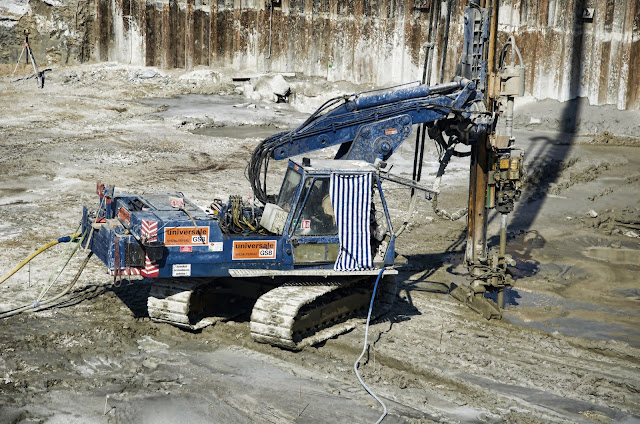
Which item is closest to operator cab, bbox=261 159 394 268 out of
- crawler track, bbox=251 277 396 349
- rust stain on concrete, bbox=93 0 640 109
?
crawler track, bbox=251 277 396 349

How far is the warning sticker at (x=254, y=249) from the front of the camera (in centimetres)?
1030

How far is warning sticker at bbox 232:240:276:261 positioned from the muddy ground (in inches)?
44.0

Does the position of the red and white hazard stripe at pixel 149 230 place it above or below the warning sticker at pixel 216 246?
above

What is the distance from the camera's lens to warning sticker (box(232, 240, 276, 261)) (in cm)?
1030

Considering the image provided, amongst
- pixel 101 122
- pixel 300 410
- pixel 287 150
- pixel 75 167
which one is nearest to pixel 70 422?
pixel 300 410

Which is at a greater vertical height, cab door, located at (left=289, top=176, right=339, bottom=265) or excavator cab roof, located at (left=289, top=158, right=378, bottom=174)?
excavator cab roof, located at (left=289, top=158, right=378, bottom=174)

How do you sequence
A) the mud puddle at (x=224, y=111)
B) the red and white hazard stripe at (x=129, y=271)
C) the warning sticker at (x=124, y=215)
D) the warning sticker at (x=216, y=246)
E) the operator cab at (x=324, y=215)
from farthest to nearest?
the mud puddle at (x=224, y=111)
the warning sticker at (x=124, y=215)
the operator cab at (x=324, y=215)
the warning sticker at (x=216, y=246)
the red and white hazard stripe at (x=129, y=271)

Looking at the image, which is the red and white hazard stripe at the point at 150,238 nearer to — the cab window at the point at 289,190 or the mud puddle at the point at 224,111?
the cab window at the point at 289,190

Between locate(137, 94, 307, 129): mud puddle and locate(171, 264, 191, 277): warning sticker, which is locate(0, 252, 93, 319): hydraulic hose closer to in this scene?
locate(171, 264, 191, 277): warning sticker

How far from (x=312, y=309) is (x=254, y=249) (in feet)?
3.67

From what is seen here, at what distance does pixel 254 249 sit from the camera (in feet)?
34.0

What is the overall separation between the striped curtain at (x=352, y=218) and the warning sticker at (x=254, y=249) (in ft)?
2.98

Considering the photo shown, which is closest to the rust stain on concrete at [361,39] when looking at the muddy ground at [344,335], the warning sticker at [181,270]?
the muddy ground at [344,335]

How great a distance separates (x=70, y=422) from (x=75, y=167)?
40.8ft
